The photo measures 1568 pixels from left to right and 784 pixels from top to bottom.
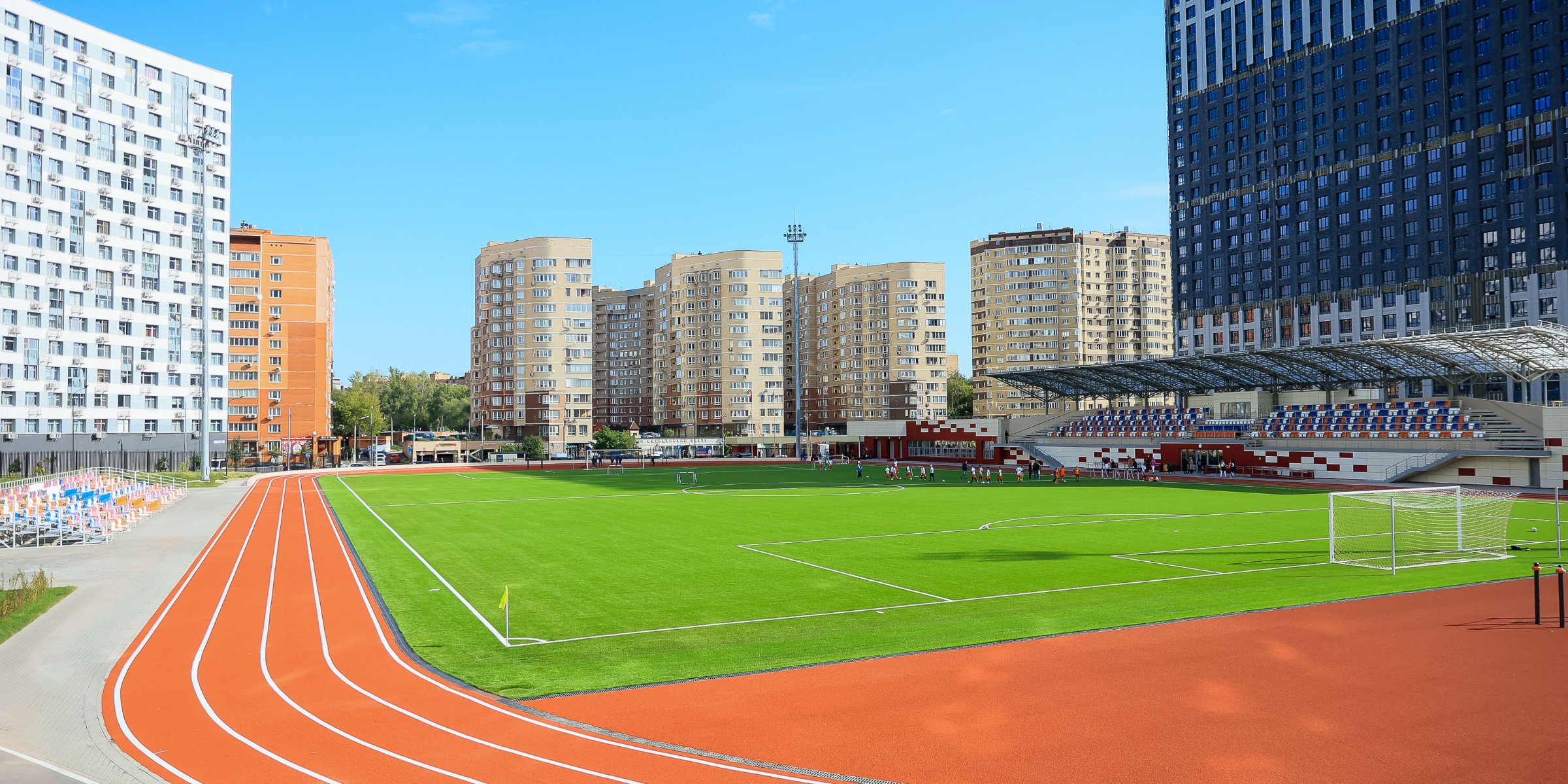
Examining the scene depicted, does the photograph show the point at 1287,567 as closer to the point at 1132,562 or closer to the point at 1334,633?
the point at 1132,562

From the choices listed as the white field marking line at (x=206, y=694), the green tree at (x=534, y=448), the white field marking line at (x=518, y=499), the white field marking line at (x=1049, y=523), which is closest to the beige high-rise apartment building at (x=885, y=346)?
the green tree at (x=534, y=448)

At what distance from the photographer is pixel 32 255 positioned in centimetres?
7156

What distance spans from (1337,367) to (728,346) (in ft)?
288

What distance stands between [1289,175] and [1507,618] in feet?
354

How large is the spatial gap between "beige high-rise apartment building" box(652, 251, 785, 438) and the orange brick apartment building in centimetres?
5137

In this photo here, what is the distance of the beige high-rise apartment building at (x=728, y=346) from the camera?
14050cm

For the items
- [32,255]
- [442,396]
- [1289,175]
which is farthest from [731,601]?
[442,396]

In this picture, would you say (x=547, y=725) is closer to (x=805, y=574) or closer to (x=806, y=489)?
(x=805, y=574)

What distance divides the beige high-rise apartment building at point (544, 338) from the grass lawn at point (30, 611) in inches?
4231

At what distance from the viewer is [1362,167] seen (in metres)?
102

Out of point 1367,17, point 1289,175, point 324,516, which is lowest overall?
point 324,516

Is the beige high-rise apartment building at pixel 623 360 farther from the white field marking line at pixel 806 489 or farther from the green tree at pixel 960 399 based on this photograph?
the white field marking line at pixel 806 489

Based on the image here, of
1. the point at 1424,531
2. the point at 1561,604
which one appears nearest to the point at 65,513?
the point at 1561,604

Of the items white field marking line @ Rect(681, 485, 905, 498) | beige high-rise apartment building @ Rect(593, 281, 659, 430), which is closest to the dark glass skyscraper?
white field marking line @ Rect(681, 485, 905, 498)
